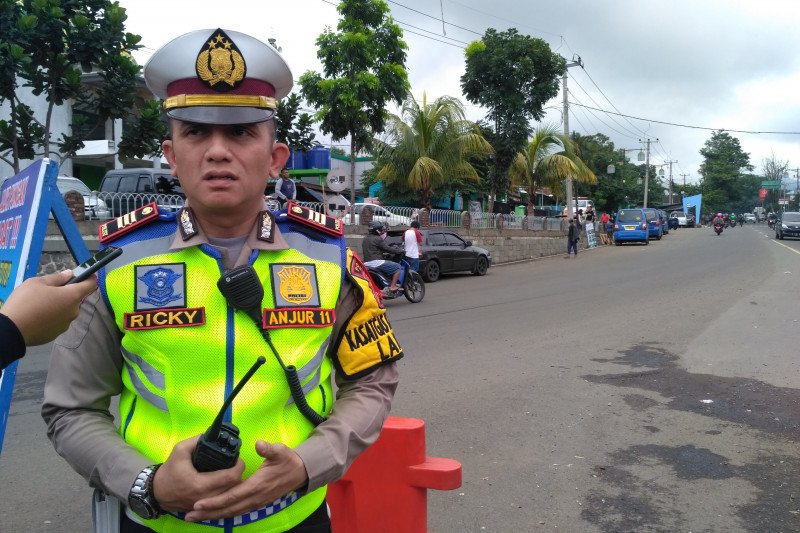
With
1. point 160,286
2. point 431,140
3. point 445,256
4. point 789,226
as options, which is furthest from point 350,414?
point 789,226

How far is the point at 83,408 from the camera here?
58.1 inches

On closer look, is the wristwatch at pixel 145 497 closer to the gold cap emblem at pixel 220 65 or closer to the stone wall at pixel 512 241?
the gold cap emblem at pixel 220 65

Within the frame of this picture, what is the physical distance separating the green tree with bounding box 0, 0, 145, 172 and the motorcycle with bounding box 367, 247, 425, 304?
514 cm

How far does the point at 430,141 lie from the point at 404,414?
1962 cm

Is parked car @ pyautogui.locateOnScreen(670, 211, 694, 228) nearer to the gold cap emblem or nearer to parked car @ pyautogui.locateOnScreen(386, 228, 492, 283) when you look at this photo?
parked car @ pyautogui.locateOnScreen(386, 228, 492, 283)

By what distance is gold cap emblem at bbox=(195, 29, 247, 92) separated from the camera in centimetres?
153

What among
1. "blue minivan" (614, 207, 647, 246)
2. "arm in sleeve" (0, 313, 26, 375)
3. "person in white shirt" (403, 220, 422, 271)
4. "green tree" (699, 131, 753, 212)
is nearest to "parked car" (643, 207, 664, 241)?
"blue minivan" (614, 207, 647, 246)

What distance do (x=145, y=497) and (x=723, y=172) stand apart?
97211mm

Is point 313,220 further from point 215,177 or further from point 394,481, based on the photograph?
point 394,481

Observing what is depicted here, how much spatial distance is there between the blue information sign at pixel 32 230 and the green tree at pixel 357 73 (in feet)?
53.9

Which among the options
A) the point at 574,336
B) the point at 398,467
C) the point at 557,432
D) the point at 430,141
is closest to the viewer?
the point at 398,467

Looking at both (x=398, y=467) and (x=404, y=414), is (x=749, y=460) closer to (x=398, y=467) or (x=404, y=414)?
(x=404, y=414)

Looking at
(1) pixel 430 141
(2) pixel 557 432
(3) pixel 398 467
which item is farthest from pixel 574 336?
(1) pixel 430 141

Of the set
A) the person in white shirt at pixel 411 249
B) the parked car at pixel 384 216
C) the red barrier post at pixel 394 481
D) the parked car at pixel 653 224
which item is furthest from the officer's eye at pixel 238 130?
the parked car at pixel 653 224
